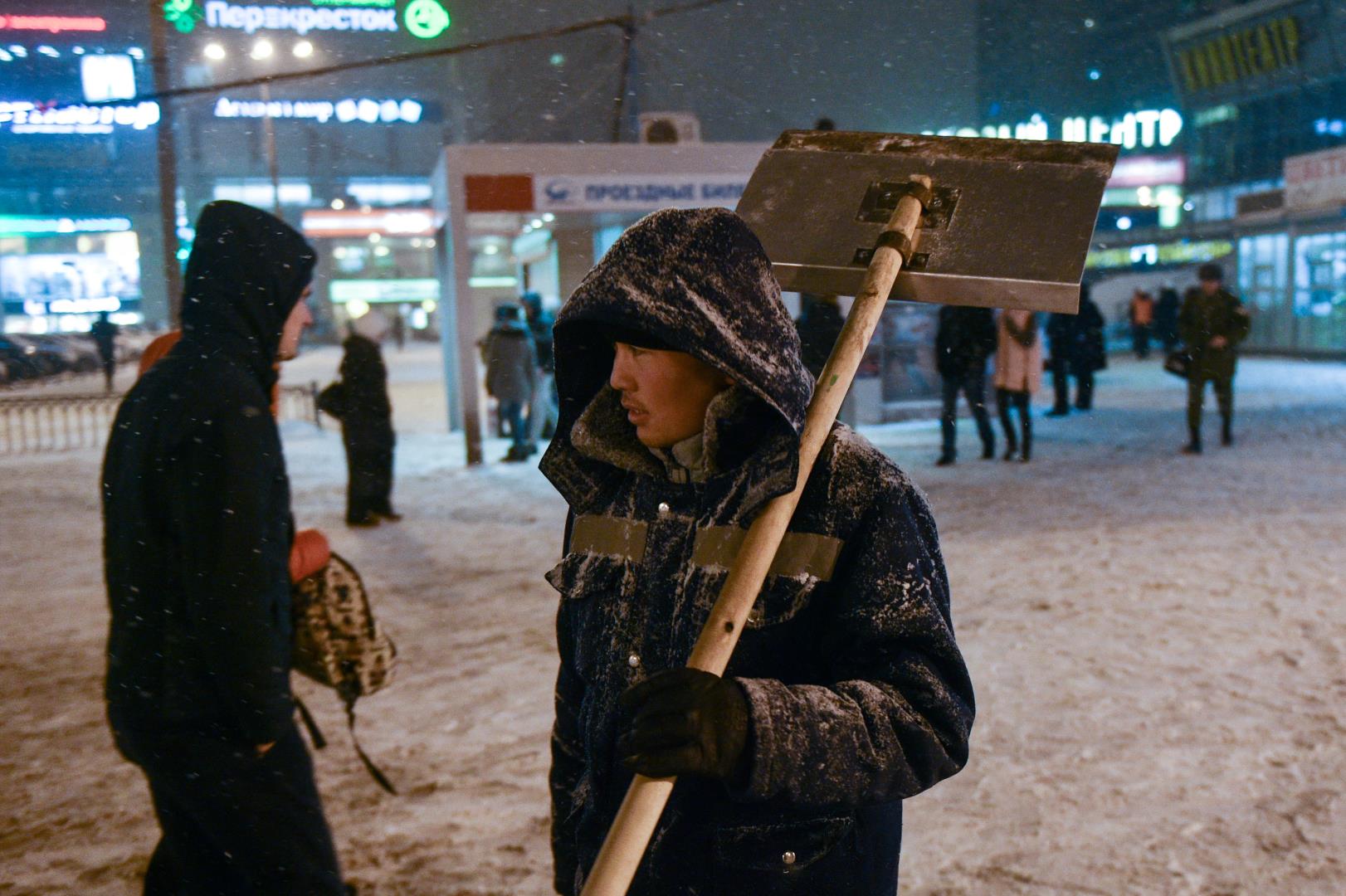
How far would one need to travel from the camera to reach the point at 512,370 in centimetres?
1272

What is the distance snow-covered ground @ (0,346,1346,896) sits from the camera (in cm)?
348

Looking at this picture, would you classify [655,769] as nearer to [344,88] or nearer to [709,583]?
[709,583]

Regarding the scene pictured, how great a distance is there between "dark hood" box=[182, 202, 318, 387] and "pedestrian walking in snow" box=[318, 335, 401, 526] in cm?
635

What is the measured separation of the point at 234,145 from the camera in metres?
69.3

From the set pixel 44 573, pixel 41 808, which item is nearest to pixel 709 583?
pixel 41 808

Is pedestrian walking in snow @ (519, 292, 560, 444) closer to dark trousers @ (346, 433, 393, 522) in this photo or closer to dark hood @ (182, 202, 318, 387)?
dark trousers @ (346, 433, 393, 522)

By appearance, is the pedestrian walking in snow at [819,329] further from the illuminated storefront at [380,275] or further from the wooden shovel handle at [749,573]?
the illuminated storefront at [380,275]

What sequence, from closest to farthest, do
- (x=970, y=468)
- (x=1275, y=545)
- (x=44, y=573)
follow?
1. (x=1275, y=545)
2. (x=44, y=573)
3. (x=970, y=468)

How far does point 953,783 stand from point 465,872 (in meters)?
1.72

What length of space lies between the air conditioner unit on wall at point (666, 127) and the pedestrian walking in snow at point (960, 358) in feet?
15.0

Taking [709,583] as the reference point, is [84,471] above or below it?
below

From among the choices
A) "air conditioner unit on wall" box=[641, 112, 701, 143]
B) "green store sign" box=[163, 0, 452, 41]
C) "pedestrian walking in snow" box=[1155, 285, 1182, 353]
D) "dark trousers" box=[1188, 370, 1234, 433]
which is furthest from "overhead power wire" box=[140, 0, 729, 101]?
"pedestrian walking in snow" box=[1155, 285, 1182, 353]

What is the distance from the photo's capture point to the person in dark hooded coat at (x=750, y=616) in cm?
143

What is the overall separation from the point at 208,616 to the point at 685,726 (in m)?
1.30
